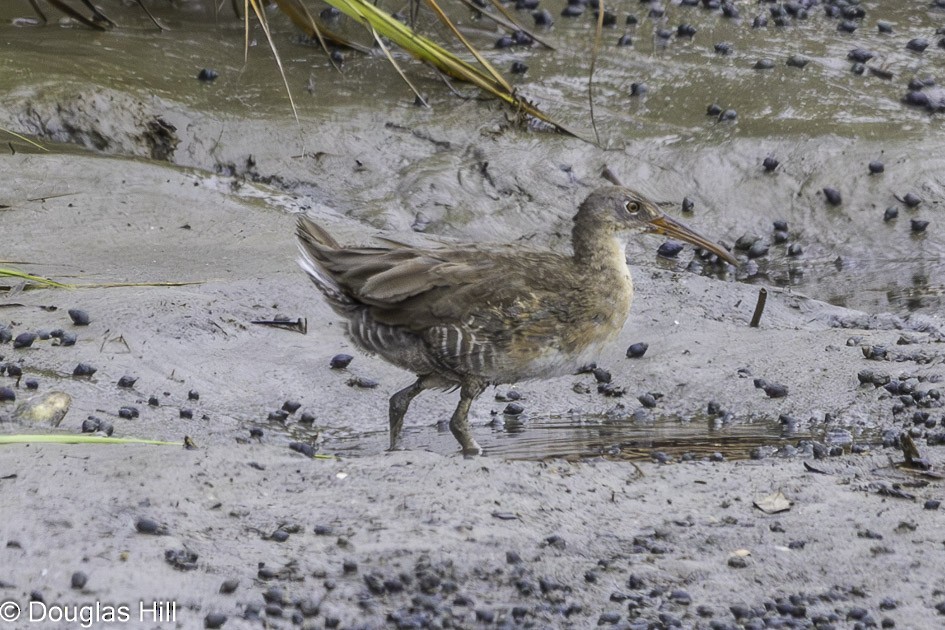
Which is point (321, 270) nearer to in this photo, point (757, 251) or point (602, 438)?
point (602, 438)

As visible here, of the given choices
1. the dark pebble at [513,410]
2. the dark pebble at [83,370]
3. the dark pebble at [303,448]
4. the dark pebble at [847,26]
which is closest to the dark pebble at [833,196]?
the dark pebble at [847,26]

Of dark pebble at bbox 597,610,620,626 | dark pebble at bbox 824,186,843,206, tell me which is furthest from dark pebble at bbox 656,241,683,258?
dark pebble at bbox 597,610,620,626

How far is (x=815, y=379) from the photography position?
701cm

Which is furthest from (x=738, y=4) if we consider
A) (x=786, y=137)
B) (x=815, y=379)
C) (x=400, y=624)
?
(x=400, y=624)

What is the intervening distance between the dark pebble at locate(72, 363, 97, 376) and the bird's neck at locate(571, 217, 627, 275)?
2.58 metres

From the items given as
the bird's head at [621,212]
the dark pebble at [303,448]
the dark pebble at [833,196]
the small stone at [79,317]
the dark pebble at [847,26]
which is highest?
the dark pebble at [847,26]

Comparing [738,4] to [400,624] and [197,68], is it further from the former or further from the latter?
[400,624]

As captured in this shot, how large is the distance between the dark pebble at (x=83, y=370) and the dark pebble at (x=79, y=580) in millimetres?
2245

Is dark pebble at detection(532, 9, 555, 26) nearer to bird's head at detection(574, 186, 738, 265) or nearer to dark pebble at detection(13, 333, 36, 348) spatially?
bird's head at detection(574, 186, 738, 265)

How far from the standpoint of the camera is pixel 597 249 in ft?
21.2

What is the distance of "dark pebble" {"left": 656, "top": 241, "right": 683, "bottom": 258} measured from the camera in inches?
368

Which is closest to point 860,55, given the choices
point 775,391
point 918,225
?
point 918,225

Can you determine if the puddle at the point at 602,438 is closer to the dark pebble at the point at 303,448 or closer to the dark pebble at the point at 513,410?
the dark pebble at the point at 513,410

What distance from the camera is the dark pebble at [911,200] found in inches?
381
